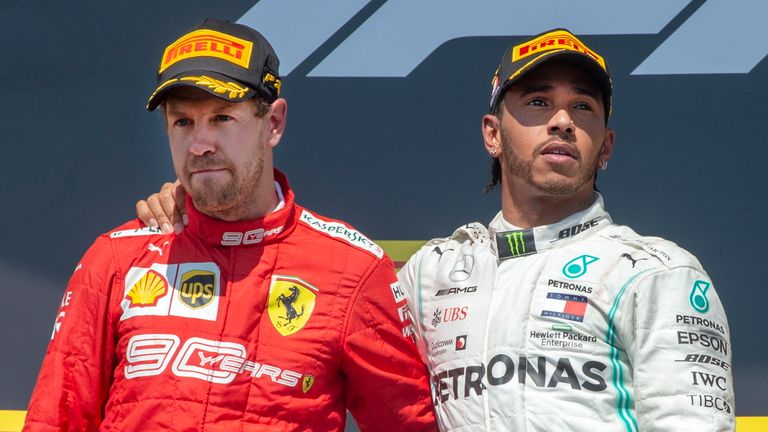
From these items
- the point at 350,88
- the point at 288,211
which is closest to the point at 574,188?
the point at 288,211

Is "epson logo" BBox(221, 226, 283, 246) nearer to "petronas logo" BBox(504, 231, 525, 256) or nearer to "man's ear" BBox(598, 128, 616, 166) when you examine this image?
"petronas logo" BBox(504, 231, 525, 256)

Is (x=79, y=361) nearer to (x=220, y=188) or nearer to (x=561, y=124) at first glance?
(x=220, y=188)

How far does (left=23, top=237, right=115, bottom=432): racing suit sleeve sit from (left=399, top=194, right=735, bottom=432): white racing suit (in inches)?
23.1

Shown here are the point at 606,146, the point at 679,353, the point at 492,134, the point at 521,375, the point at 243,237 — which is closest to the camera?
the point at 679,353

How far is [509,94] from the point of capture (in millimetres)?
2070

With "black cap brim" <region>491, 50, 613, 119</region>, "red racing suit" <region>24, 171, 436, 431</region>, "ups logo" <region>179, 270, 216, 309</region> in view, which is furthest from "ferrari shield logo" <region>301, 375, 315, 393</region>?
"black cap brim" <region>491, 50, 613, 119</region>

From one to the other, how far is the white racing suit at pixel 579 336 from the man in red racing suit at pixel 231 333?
0.12 meters

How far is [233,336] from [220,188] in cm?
26

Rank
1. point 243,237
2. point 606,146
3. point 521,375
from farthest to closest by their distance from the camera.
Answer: point 606,146 < point 243,237 < point 521,375

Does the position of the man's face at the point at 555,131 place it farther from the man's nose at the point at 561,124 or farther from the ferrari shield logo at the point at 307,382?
the ferrari shield logo at the point at 307,382

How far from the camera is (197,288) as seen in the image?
1.89 meters

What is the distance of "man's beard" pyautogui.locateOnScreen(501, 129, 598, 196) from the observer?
196cm

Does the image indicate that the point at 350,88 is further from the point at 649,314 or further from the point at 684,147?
the point at 649,314

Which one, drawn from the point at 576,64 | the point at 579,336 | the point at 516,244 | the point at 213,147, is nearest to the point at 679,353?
the point at 579,336
